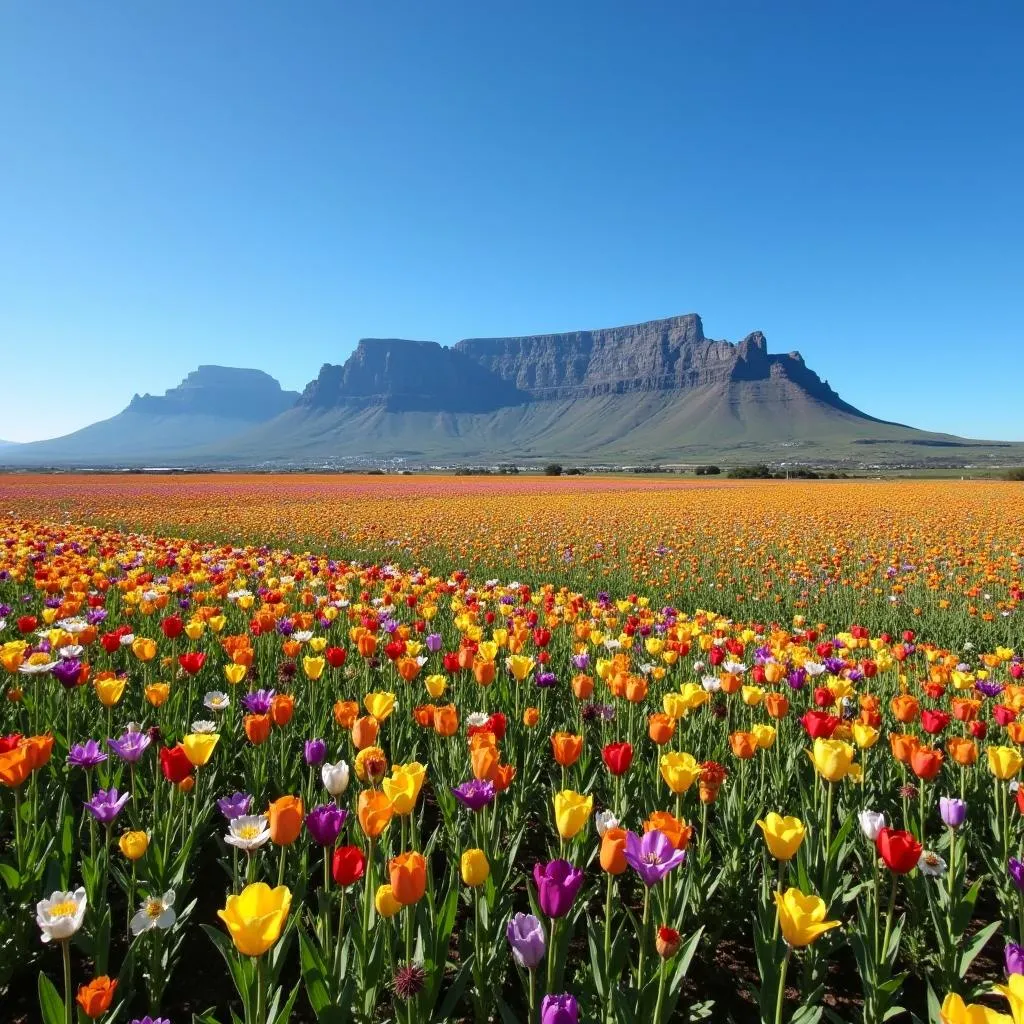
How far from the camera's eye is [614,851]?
1.78m

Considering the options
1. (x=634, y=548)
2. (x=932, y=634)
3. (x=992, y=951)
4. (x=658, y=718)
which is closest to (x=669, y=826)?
(x=658, y=718)

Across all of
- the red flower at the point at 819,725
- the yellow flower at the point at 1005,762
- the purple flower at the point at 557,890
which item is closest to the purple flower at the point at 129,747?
the purple flower at the point at 557,890

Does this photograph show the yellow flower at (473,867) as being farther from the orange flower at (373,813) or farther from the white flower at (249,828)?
the white flower at (249,828)

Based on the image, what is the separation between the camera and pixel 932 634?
788cm

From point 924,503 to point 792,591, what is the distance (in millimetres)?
19079

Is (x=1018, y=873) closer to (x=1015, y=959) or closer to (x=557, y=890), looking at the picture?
(x=1015, y=959)

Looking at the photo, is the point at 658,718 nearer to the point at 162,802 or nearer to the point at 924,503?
the point at 162,802

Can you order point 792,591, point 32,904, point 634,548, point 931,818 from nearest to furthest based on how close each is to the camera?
point 32,904 < point 931,818 < point 792,591 < point 634,548

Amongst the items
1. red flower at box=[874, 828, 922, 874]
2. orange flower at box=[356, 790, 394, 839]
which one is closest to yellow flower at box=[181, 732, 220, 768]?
orange flower at box=[356, 790, 394, 839]

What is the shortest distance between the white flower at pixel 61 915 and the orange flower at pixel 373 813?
0.70m

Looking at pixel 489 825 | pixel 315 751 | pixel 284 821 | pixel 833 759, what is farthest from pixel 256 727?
pixel 833 759

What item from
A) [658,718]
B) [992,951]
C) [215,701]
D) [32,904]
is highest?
[658,718]

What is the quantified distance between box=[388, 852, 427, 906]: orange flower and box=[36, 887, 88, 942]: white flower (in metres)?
0.77

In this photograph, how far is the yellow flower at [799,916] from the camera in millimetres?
1561
